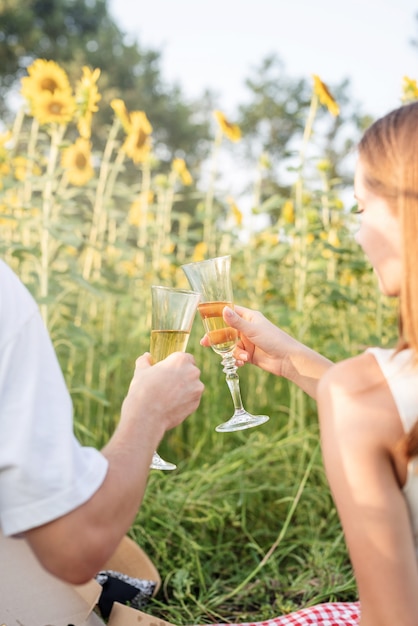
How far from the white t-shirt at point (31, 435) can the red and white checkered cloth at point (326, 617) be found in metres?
1.11

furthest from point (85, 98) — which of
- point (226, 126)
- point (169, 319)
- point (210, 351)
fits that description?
point (169, 319)

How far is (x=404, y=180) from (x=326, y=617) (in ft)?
4.14

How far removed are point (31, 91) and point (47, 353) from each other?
303 cm

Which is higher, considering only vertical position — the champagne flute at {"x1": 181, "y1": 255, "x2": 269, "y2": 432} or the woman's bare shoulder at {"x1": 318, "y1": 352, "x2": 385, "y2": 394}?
the champagne flute at {"x1": 181, "y1": 255, "x2": 269, "y2": 432}

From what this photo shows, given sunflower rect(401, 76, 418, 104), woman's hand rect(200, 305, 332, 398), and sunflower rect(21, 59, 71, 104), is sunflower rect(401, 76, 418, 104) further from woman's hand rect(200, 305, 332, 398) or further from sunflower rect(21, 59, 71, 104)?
woman's hand rect(200, 305, 332, 398)

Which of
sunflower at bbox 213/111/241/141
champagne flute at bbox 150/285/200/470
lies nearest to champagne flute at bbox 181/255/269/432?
champagne flute at bbox 150/285/200/470

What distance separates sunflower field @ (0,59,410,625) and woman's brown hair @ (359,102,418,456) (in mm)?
1439

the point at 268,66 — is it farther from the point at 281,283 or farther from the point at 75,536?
the point at 75,536

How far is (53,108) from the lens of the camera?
3754 mm

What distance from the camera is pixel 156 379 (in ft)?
4.39

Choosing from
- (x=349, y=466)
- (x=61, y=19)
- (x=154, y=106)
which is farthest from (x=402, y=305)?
(x=154, y=106)

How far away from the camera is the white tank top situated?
1162 mm

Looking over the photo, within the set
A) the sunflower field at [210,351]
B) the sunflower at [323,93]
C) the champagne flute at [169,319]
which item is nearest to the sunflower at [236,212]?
the sunflower field at [210,351]

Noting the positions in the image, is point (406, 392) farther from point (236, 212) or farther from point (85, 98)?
point (236, 212)
